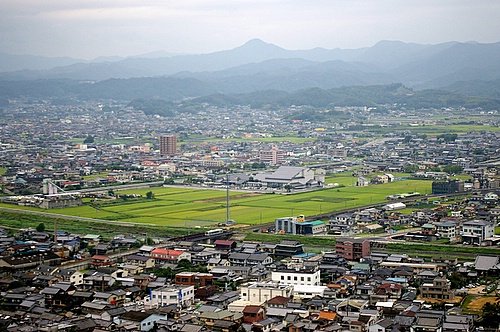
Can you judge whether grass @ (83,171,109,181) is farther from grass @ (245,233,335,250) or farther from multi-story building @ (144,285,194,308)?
multi-story building @ (144,285,194,308)

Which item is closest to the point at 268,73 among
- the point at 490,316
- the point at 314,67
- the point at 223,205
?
the point at 314,67

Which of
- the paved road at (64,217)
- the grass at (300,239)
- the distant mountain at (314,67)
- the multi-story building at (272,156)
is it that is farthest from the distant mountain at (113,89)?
the grass at (300,239)

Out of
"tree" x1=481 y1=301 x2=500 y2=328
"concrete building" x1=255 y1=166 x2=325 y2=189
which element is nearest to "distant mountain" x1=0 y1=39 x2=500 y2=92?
"concrete building" x1=255 y1=166 x2=325 y2=189

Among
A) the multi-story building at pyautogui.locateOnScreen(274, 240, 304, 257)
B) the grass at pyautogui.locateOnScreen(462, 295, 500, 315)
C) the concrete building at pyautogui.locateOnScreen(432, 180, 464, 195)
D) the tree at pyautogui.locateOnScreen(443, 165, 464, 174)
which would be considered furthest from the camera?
the tree at pyautogui.locateOnScreen(443, 165, 464, 174)

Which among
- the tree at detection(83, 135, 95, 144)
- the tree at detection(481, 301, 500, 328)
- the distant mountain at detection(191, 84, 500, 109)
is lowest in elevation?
the tree at detection(481, 301, 500, 328)

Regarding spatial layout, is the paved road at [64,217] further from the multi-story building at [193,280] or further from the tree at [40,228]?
the multi-story building at [193,280]

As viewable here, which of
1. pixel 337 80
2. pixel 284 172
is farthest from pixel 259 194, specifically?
pixel 337 80

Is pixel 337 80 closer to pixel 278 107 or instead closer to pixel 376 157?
pixel 278 107
